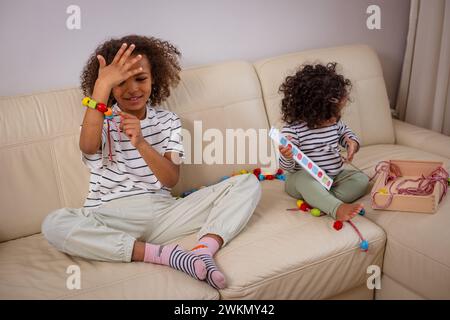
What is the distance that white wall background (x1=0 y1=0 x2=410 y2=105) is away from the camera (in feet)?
6.16

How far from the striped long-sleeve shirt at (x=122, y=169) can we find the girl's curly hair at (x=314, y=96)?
1.51 ft

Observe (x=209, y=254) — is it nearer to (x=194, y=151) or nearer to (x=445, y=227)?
(x=194, y=151)

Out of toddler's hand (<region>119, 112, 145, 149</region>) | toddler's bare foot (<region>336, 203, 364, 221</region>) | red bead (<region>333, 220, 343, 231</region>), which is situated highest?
toddler's hand (<region>119, 112, 145, 149</region>)

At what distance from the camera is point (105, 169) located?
1.73 m

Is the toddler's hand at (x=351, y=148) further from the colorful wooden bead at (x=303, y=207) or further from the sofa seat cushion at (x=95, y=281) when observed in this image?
the sofa seat cushion at (x=95, y=281)

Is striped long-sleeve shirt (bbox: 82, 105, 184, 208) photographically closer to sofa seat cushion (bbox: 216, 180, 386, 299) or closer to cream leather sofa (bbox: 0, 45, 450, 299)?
cream leather sofa (bbox: 0, 45, 450, 299)

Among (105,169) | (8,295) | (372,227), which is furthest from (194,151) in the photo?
(8,295)

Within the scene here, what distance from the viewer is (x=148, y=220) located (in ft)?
5.46

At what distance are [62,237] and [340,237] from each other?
0.87m

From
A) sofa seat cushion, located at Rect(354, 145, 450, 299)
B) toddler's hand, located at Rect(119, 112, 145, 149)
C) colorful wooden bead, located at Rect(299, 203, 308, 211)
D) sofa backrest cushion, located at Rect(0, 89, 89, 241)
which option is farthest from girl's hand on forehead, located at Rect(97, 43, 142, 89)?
sofa seat cushion, located at Rect(354, 145, 450, 299)

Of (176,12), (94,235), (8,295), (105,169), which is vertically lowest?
(8,295)

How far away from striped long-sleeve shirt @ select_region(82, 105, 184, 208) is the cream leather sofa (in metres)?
0.12

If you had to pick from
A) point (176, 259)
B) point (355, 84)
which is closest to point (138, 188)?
point (176, 259)

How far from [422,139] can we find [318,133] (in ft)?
2.28
